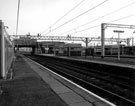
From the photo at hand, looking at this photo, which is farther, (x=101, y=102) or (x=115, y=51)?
(x=115, y=51)

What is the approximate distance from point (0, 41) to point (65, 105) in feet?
20.2

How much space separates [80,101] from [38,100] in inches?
59.9

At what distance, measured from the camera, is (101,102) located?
17.7 ft

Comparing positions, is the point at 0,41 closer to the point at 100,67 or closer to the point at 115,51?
the point at 100,67

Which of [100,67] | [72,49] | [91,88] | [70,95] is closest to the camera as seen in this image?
[70,95]

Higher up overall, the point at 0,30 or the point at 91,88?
the point at 0,30

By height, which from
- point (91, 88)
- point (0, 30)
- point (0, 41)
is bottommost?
point (91, 88)

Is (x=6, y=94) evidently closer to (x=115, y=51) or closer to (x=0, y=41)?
(x=0, y=41)

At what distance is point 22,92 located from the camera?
653 cm

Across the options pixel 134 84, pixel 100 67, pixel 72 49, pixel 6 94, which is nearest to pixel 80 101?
pixel 6 94

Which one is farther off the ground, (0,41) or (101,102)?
(0,41)

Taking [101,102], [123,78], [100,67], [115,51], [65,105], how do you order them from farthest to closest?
[115,51], [100,67], [123,78], [101,102], [65,105]

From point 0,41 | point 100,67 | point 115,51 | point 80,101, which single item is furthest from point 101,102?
point 115,51

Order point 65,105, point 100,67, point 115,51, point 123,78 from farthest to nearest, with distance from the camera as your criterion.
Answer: point 115,51 → point 100,67 → point 123,78 → point 65,105
